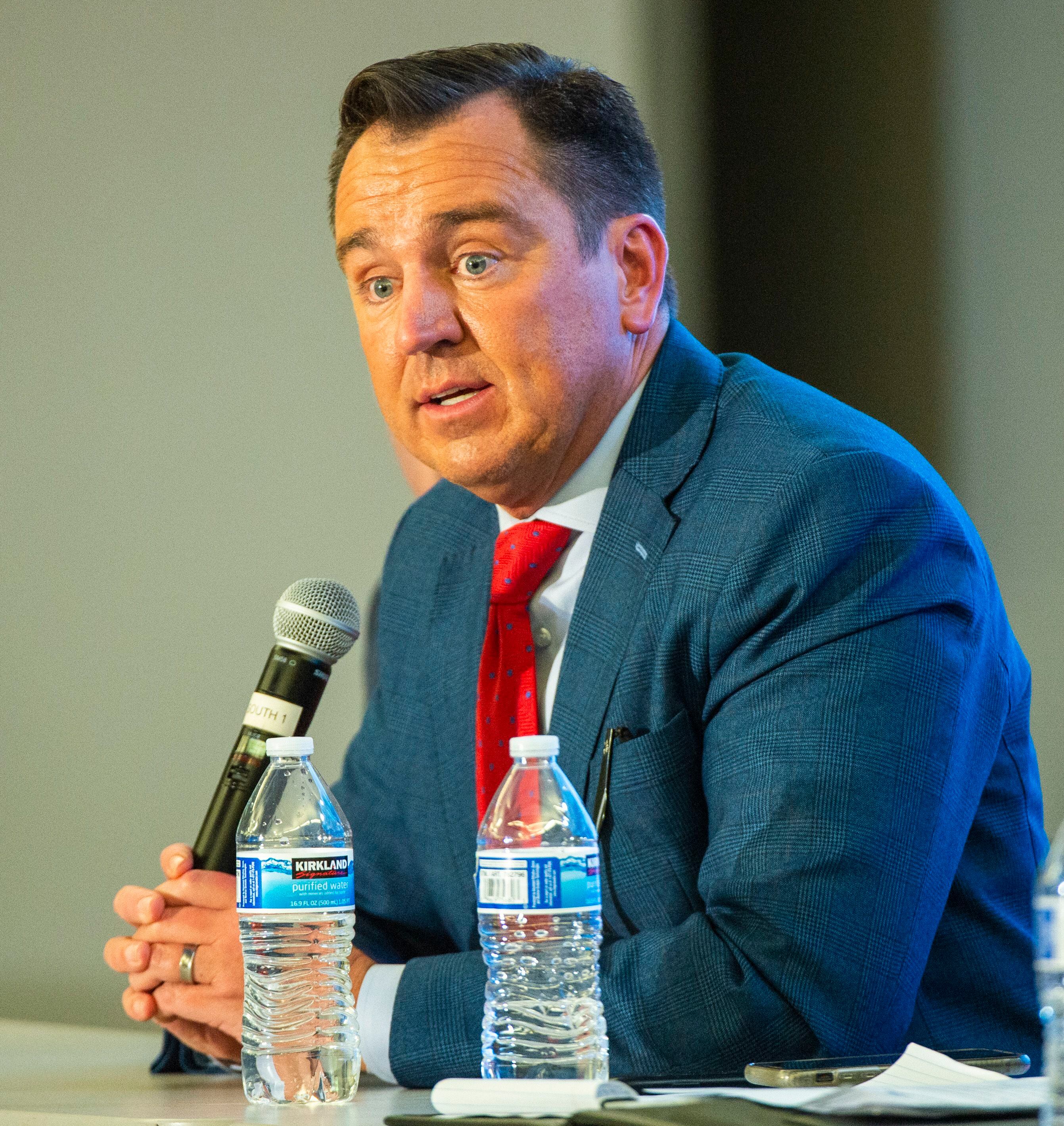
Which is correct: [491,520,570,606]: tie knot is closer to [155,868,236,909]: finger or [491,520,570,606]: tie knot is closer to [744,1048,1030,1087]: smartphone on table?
[155,868,236,909]: finger

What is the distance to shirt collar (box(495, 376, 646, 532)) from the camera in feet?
5.99

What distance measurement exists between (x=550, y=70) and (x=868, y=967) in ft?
3.78

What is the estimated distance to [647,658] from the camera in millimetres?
1580

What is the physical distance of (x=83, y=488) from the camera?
3.74m

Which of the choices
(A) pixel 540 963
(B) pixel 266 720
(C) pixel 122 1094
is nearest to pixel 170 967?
(C) pixel 122 1094

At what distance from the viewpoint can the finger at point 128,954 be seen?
1.59m

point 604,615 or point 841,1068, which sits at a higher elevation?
point 604,615

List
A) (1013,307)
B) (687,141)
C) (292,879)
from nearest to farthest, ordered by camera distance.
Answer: (292,879) → (1013,307) → (687,141)

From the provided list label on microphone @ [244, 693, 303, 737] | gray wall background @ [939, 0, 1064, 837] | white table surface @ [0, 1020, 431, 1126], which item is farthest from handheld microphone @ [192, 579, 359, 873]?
gray wall background @ [939, 0, 1064, 837]

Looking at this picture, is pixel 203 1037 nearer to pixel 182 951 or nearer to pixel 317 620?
pixel 182 951

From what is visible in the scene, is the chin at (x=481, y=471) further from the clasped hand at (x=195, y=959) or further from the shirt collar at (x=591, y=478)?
the clasped hand at (x=195, y=959)

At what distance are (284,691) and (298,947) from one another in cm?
27
